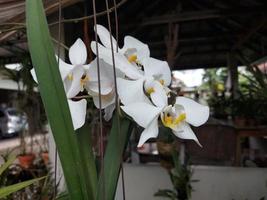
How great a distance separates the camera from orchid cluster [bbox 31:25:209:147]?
1.65 ft

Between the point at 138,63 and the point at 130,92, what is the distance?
0.39 ft

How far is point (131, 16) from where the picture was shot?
157 inches

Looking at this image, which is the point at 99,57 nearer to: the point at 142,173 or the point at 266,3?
the point at 142,173

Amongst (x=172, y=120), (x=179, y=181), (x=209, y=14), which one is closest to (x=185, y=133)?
(x=172, y=120)

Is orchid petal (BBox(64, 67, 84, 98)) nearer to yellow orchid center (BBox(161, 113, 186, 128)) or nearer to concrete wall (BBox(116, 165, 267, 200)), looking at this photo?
yellow orchid center (BBox(161, 113, 186, 128))

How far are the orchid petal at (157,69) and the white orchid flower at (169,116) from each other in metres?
0.06

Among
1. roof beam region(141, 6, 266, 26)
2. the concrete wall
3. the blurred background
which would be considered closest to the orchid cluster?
the blurred background

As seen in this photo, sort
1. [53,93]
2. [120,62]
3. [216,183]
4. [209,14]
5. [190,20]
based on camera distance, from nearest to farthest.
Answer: [53,93], [120,62], [216,183], [209,14], [190,20]

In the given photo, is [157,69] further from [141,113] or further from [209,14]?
[209,14]

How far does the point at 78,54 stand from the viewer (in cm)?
60

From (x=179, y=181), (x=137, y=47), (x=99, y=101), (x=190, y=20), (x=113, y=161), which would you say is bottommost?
(x=179, y=181)

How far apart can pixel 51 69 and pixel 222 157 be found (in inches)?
136

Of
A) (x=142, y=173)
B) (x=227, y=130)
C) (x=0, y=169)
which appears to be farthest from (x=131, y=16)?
(x=0, y=169)

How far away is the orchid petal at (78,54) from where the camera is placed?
58 cm
